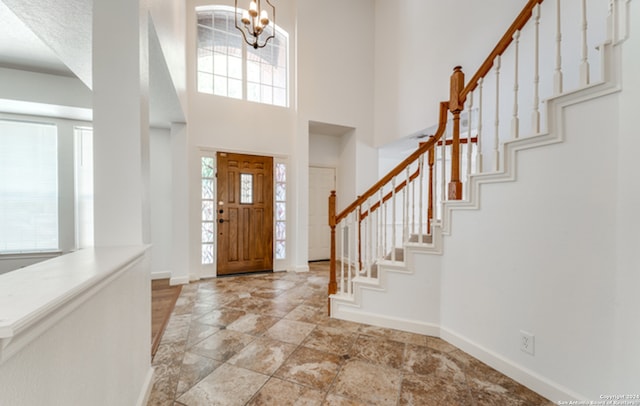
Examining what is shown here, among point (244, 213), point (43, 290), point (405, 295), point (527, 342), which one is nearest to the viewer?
point (43, 290)

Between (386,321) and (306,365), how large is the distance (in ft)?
3.23

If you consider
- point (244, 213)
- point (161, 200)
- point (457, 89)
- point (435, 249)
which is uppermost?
point (457, 89)

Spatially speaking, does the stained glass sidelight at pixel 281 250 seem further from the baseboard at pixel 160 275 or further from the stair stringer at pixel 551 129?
the stair stringer at pixel 551 129

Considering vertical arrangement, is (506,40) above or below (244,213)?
above

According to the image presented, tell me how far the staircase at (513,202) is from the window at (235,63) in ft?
10.2

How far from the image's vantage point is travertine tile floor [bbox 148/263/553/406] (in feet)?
5.33

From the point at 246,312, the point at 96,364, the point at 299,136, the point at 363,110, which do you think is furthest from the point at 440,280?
the point at 363,110

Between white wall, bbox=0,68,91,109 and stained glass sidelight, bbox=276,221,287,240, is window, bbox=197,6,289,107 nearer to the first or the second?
white wall, bbox=0,68,91,109

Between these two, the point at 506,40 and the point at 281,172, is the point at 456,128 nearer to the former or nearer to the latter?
the point at 506,40

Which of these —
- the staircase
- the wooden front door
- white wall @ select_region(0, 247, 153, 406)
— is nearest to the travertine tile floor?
the staircase

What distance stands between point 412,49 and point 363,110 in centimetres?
134

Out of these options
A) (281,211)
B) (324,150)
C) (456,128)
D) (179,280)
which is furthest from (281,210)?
(456,128)

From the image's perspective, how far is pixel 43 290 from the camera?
64cm

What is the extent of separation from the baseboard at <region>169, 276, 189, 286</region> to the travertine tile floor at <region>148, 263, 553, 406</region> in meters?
1.04
